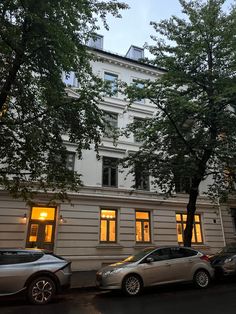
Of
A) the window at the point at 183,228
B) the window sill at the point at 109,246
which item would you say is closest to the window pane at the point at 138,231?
the window sill at the point at 109,246

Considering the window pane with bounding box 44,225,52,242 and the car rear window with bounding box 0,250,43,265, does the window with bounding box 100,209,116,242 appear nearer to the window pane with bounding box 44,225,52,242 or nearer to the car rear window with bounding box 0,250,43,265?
the window pane with bounding box 44,225,52,242

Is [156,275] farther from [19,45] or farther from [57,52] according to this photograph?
[19,45]

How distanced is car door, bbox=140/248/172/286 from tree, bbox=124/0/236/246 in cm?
358

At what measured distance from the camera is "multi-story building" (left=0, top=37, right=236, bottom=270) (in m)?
14.9

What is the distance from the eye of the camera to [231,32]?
1288 centimetres

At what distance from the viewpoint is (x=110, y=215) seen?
16891mm

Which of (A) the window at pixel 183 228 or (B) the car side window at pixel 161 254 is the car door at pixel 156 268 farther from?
(A) the window at pixel 183 228

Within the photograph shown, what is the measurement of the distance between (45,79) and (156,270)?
829 cm

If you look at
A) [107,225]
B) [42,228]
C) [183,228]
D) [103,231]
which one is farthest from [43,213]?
[183,228]

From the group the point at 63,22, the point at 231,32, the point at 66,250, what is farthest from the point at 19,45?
the point at 66,250

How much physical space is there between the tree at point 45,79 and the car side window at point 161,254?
4439mm

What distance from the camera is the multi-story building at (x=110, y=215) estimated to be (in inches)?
587

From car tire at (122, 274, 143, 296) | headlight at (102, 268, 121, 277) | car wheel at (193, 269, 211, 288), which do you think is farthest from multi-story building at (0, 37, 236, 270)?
car tire at (122, 274, 143, 296)

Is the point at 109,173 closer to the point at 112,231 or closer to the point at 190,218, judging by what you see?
the point at 112,231
